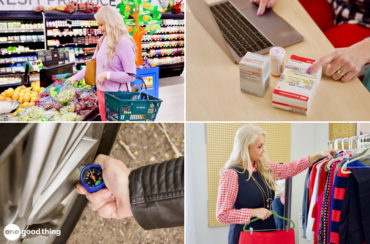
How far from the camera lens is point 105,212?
7.20ft

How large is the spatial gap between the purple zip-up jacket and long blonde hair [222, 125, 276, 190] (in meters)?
0.94

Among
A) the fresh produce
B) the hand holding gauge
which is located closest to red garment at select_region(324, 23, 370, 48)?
the hand holding gauge

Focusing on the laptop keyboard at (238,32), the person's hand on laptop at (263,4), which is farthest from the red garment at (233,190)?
the person's hand on laptop at (263,4)

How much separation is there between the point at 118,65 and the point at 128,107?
1.32 ft

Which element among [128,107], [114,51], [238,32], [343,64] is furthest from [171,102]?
[343,64]

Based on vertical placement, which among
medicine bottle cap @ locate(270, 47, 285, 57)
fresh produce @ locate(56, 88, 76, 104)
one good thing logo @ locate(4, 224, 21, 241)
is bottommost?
one good thing logo @ locate(4, 224, 21, 241)

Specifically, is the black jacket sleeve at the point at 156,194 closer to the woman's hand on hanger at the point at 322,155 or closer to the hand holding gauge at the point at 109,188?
the hand holding gauge at the point at 109,188

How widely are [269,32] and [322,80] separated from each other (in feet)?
1.45

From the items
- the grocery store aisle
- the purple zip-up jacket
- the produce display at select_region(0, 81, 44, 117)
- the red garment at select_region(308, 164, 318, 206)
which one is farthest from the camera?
the grocery store aisle

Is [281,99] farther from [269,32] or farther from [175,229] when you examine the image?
[175,229]

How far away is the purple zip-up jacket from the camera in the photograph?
2.63 metres

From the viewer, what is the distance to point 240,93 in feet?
5.74

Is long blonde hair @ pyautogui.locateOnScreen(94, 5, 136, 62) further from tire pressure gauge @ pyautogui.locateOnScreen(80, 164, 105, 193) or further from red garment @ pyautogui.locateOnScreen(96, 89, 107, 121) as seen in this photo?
tire pressure gauge @ pyautogui.locateOnScreen(80, 164, 105, 193)

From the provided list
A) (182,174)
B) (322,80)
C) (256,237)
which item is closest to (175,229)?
(182,174)
